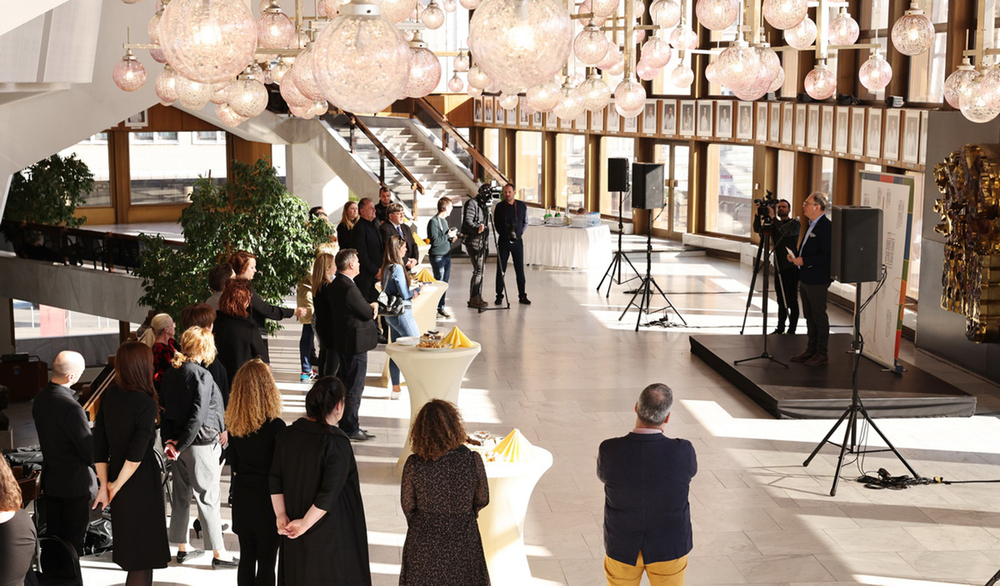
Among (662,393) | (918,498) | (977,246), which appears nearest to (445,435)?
(662,393)

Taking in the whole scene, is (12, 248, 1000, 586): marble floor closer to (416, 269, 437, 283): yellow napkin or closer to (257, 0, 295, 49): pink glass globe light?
(416, 269, 437, 283): yellow napkin

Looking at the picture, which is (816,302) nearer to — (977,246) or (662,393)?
(977,246)

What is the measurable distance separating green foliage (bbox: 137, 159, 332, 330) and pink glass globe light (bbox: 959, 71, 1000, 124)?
22.2 feet

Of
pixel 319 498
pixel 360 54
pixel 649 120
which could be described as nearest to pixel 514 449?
pixel 319 498

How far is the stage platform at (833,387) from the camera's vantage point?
8.47 metres

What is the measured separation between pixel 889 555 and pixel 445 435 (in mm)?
3084

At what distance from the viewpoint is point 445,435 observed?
4.09m

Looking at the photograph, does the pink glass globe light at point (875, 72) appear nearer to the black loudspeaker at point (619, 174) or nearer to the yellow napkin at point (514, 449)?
the yellow napkin at point (514, 449)

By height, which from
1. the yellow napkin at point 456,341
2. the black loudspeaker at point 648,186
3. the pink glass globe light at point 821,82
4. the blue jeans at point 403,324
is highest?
the pink glass globe light at point 821,82

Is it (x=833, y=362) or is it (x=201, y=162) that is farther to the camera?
(x=201, y=162)

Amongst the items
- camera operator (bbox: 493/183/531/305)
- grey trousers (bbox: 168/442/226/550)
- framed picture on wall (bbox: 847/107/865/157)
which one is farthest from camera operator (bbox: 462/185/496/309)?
grey trousers (bbox: 168/442/226/550)

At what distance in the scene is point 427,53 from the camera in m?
3.51

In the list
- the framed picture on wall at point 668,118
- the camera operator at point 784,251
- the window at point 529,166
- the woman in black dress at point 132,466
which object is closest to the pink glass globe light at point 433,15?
the woman in black dress at point 132,466

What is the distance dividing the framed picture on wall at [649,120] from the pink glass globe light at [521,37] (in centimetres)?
1781
